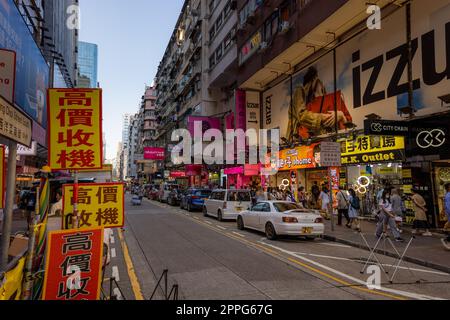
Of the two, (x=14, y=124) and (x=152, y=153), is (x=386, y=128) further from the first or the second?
(x=152, y=153)

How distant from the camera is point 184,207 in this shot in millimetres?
26359

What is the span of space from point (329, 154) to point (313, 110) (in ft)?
24.9

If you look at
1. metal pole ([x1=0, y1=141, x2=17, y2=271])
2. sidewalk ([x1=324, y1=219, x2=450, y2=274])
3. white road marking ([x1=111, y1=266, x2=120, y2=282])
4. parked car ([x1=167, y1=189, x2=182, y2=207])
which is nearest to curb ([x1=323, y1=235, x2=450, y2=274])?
sidewalk ([x1=324, y1=219, x2=450, y2=274])

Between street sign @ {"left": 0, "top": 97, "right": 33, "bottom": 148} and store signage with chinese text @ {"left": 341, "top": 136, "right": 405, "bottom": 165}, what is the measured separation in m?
13.7

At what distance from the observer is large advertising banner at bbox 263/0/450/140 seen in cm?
1308

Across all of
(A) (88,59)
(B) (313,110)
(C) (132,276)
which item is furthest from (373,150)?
(A) (88,59)

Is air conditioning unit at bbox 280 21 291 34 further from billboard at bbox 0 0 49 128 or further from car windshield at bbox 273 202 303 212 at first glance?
billboard at bbox 0 0 49 128

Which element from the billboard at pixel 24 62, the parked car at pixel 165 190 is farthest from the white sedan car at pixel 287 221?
the parked car at pixel 165 190

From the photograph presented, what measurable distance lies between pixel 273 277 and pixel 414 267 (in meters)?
3.98

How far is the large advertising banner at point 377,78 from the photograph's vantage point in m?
13.1

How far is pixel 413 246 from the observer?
1057cm

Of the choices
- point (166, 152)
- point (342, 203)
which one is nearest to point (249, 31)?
point (342, 203)

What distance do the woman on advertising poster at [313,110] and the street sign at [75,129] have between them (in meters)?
Answer: 15.6
